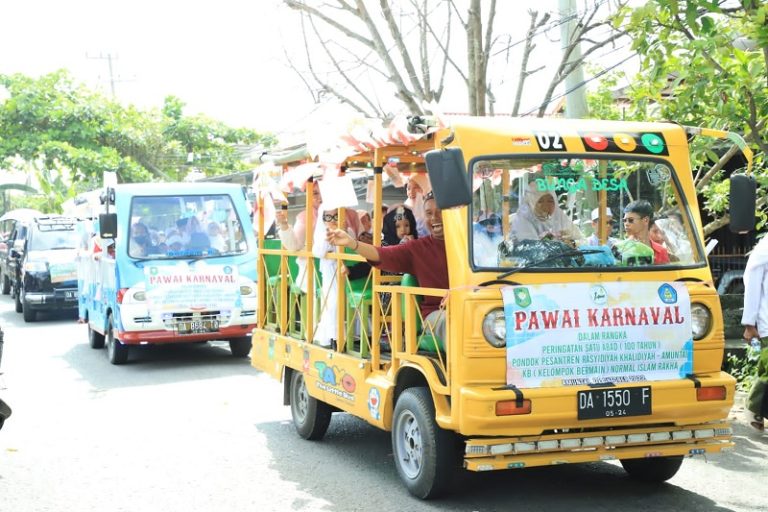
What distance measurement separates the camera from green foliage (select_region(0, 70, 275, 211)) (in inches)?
1305

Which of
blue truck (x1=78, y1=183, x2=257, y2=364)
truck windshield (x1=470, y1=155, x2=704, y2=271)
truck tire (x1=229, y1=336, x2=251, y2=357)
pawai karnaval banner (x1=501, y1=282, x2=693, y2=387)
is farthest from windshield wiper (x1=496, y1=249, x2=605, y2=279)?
truck tire (x1=229, y1=336, x2=251, y2=357)

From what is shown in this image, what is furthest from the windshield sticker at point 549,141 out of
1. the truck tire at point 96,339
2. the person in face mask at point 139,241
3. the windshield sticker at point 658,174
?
the truck tire at point 96,339

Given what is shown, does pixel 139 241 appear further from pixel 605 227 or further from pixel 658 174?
pixel 658 174

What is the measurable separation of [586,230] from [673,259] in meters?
0.54

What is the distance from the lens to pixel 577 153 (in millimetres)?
6113

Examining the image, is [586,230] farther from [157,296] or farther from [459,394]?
[157,296]

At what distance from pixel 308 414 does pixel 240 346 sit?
568 centimetres

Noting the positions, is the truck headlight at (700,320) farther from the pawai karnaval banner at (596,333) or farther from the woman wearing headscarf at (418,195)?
the woman wearing headscarf at (418,195)

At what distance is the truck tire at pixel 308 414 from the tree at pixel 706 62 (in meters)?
3.56

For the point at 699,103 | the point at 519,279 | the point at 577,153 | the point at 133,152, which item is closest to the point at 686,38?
the point at 699,103

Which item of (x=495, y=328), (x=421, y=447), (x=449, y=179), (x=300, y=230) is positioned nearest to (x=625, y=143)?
(x=449, y=179)

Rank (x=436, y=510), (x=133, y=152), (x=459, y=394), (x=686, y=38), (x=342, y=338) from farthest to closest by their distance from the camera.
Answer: (x=133, y=152), (x=686, y=38), (x=342, y=338), (x=436, y=510), (x=459, y=394)

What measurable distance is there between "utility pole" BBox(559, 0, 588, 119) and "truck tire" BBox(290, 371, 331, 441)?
12.2ft

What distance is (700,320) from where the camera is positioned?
6.08 meters
